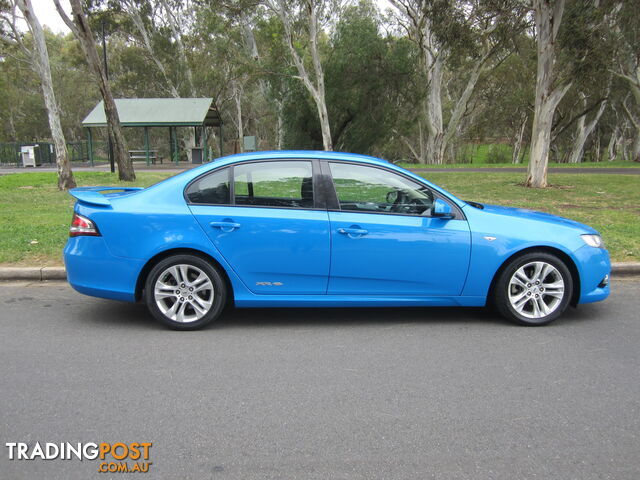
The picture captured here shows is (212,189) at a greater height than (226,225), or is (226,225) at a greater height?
(212,189)

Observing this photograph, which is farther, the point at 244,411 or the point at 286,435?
the point at 244,411

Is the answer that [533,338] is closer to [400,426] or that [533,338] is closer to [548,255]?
[548,255]

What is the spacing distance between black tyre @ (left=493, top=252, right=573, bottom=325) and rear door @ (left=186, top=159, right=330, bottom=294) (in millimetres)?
1626

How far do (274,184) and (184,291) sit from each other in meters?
1.24

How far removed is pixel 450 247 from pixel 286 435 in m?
2.34

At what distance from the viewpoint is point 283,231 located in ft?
14.8

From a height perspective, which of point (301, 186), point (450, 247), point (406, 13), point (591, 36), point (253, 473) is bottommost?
point (253, 473)

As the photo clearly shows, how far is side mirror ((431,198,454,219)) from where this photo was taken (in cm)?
452

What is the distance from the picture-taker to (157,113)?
31203mm

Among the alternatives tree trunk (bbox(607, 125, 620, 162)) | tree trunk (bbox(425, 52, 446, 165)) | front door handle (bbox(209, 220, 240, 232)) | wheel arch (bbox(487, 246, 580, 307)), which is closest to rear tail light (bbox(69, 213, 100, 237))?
front door handle (bbox(209, 220, 240, 232))

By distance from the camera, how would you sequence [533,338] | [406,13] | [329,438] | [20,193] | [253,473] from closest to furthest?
[253,473]
[329,438]
[533,338]
[20,193]
[406,13]

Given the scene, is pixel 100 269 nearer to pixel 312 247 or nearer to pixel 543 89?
pixel 312 247

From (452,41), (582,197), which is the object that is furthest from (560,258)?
(452,41)

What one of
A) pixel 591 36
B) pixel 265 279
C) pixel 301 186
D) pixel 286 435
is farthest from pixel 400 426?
pixel 591 36
